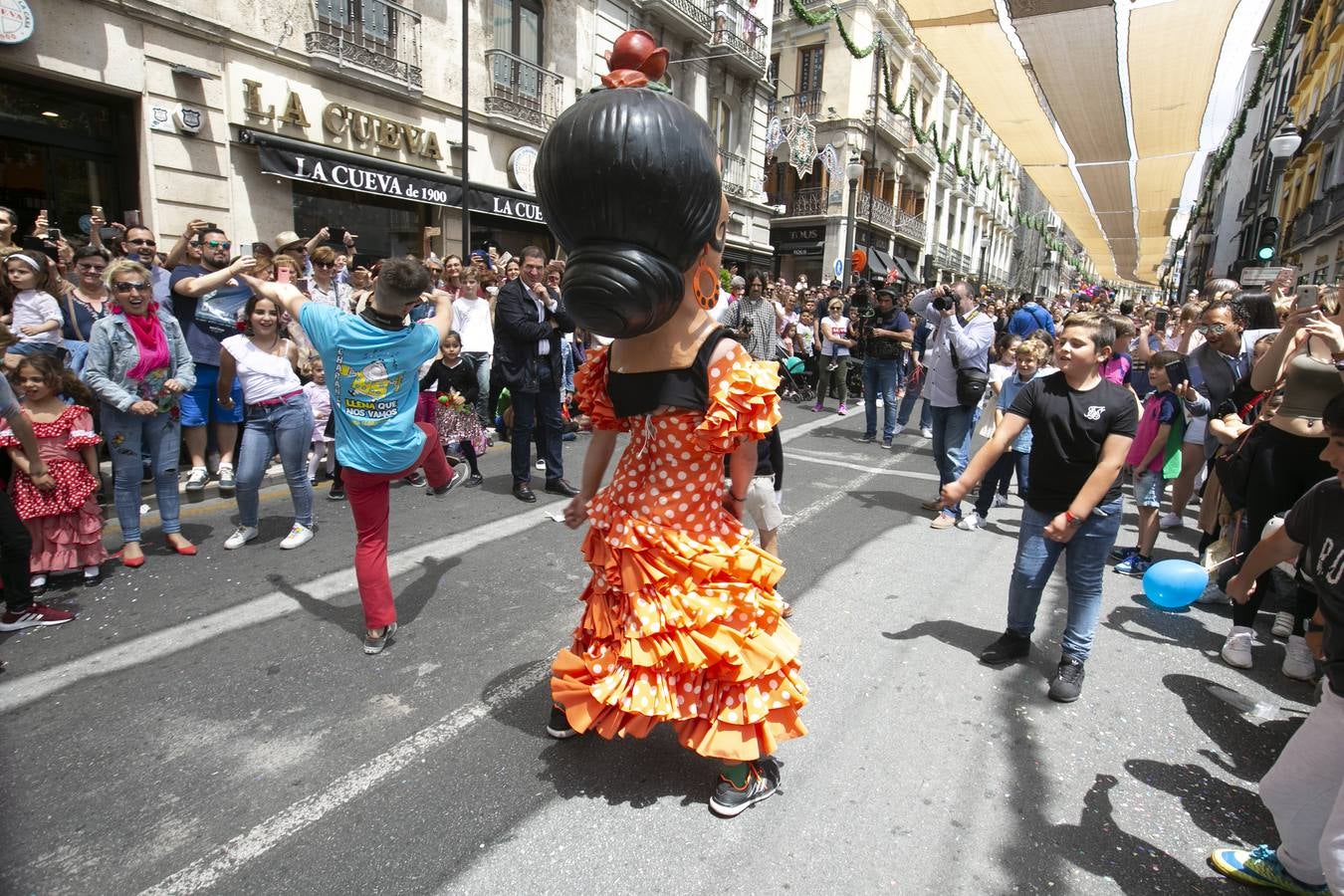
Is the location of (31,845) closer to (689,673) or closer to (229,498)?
(689,673)

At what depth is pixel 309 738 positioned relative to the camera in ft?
8.65

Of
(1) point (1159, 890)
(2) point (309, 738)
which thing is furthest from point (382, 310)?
(1) point (1159, 890)

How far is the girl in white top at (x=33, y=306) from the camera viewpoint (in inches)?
182

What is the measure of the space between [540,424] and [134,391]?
9.40 ft

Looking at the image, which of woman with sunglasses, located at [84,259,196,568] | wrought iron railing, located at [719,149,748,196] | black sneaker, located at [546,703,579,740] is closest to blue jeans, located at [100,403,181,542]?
woman with sunglasses, located at [84,259,196,568]

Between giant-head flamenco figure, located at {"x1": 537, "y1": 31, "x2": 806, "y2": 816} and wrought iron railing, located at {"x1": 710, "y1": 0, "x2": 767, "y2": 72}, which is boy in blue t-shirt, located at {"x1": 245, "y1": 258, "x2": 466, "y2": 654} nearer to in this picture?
giant-head flamenco figure, located at {"x1": 537, "y1": 31, "x2": 806, "y2": 816}

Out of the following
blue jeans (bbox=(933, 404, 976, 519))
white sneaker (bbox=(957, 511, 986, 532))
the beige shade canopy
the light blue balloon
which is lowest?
white sneaker (bbox=(957, 511, 986, 532))

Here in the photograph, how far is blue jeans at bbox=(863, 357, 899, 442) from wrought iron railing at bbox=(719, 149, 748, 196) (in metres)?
14.5

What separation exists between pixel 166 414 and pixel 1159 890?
206 inches

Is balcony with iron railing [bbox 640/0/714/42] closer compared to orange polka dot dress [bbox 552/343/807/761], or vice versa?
orange polka dot dress [bbox 552/343/807/761]

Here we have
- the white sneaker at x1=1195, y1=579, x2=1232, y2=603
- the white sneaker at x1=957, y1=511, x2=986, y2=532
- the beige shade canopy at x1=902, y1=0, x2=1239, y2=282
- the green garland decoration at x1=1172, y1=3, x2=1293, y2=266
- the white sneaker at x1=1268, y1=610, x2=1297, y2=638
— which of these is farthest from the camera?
the green garland decoration at x1=1172, y1=3, x2=1293, y2=266

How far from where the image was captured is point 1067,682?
3.17 m

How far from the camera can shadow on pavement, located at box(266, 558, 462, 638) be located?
3.58 m

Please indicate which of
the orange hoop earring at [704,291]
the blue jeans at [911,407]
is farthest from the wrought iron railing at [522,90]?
the orange hoop earring at [704,291]
